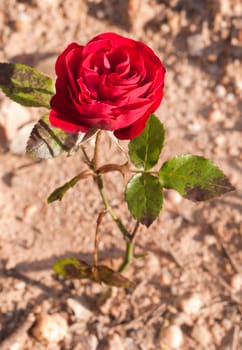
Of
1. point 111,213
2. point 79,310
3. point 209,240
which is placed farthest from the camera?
point 209,240

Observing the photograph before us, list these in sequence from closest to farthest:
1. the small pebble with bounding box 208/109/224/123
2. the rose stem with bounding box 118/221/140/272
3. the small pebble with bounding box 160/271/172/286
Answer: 1. the rose stem with bounding box 118/221/140/272
2. the small pebble with bounding box 160/271/172/286
3. the small pebble with bounding box 208/109/224/123

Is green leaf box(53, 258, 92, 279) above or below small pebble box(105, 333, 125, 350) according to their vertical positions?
above

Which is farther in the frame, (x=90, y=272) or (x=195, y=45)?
(x=195, y=45)

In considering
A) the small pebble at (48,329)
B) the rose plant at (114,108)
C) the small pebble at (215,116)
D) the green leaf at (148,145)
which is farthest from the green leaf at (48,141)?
the small pebble at (215,116)

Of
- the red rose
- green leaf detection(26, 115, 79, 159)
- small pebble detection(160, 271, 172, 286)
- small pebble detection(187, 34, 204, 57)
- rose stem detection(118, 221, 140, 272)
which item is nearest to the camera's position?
the red rose

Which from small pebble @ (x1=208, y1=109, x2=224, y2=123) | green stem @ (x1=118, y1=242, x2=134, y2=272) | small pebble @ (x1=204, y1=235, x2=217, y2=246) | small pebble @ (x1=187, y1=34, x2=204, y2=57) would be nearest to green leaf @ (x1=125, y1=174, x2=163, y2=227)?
green stem @ (x1=118, y1=242, x2=134, y2=272)

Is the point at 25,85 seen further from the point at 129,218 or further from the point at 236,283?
the point at 236,283

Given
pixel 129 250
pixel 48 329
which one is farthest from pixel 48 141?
pixel 48 329

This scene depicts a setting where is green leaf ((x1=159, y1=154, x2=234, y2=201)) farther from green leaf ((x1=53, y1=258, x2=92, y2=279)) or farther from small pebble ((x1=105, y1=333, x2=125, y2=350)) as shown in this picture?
small pebble ((x1=105, y1=333, x2=125, y2=350))

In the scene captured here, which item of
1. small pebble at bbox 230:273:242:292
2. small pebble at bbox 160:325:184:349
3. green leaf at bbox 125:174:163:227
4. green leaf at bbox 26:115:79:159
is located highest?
green leaf at bbox 26:115:79:159

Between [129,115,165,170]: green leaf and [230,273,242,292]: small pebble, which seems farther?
[230,273,242,292]: small pebble
